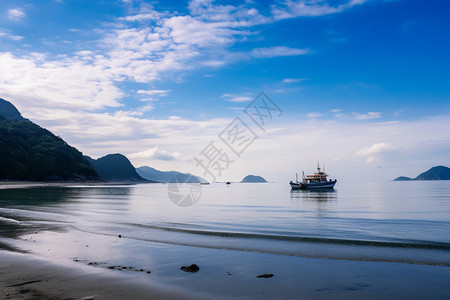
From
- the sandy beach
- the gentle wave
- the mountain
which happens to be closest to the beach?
the sandy beach

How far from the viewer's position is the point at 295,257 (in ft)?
47.7

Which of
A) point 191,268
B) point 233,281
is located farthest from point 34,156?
point 233,281

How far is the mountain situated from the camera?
474 feet

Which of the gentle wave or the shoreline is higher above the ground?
the shoreline

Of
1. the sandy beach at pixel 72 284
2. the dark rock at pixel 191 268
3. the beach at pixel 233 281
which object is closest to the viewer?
the sandy beach at pixel 72 284

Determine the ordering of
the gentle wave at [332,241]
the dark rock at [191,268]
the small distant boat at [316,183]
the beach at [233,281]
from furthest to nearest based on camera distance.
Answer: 1. the small distant boat at [316,183]
2. the gentle wave at [332,241]
3. the dark rock at [191,268]
4. the beach at [233,281]

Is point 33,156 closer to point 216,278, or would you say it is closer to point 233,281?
point 216,278

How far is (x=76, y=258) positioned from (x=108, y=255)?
1379 mm

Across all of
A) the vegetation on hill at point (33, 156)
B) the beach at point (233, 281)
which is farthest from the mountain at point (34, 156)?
the beach at point (233, 281)

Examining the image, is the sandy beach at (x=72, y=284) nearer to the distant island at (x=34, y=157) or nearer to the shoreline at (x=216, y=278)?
the shoreline at (x=216, y=278)

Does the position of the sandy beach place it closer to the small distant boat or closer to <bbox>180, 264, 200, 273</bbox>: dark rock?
<bbox>180, 264, 200, 273</bbox>: dark rock

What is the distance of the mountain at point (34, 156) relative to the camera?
144m

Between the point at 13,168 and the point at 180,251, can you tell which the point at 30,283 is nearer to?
the point at 180,251

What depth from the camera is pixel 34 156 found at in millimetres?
162000
